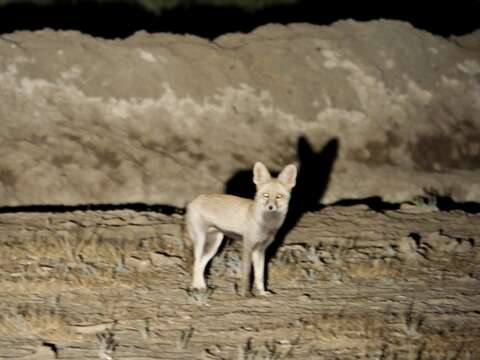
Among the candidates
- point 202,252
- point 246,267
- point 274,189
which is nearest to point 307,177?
point 202,252

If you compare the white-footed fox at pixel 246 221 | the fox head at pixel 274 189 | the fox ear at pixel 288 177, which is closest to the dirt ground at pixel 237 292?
the white-footed fox at pixel 246 221

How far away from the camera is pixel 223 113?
47.2ft

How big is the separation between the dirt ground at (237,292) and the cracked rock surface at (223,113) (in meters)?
3.06

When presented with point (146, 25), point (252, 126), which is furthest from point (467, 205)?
point (146, 25)

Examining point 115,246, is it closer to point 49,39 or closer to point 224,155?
point 224,155

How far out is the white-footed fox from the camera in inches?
292

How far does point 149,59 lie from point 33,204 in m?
3.56

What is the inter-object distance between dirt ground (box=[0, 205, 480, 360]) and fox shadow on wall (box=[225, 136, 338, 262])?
3.08 m

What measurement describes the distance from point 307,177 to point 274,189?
633 centimetres

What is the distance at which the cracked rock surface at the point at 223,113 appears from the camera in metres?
13.3

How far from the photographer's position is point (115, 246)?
8875 mm

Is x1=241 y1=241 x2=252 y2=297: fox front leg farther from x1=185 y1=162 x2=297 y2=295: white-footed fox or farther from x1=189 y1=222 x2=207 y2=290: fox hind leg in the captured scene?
x1=189 y1=222 x2=207 y2=290: fox hind leg

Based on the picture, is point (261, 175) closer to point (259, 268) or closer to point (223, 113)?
point (259, 268)

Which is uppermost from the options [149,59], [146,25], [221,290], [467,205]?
[146,25]
